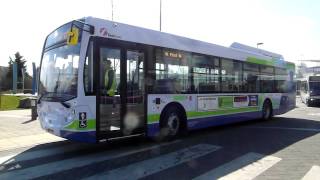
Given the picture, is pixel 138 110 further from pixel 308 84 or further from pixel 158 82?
pixel 308 84

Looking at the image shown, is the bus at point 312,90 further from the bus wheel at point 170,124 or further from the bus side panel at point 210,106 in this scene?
the bus wheel at point 170,124

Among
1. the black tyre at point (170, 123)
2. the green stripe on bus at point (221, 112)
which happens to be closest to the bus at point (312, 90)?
the green stripe on bus at point (221, 112)

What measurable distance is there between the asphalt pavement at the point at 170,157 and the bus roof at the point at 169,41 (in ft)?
8.96

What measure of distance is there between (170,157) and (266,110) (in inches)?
404

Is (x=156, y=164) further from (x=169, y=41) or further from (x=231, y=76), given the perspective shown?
(x=231, y=76)

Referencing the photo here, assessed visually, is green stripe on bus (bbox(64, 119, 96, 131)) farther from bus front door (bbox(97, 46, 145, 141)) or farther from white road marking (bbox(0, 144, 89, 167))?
white road marking (bbox(0, 144, 89, 167))

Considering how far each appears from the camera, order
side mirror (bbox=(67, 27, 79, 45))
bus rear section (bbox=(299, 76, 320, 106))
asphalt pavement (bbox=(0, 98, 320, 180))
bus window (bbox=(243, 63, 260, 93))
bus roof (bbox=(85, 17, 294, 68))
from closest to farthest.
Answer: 1. asphalt pavement (bbox=(0, 98, 320, 180))
2. side mirror (bbox=(67, 27, 79, 45))
3. bus roof (bbox=(85, 17, 294, 68))
4. bus window (bbox=(243, 63, 260, 93))
5. bus rear section (bbox=(299, 76, 320, 106))

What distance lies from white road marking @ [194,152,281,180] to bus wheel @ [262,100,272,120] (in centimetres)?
886

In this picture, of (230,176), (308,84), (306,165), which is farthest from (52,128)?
(308,84)

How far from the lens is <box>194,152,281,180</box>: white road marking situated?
769cm

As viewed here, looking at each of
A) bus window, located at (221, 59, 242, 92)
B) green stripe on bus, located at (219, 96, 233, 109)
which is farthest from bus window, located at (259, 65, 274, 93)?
green stripe on bus, located at (219, 96, 233, 109)

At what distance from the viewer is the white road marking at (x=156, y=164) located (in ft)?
25.2

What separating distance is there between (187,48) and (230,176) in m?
5.98

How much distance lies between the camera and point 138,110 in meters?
10.9
